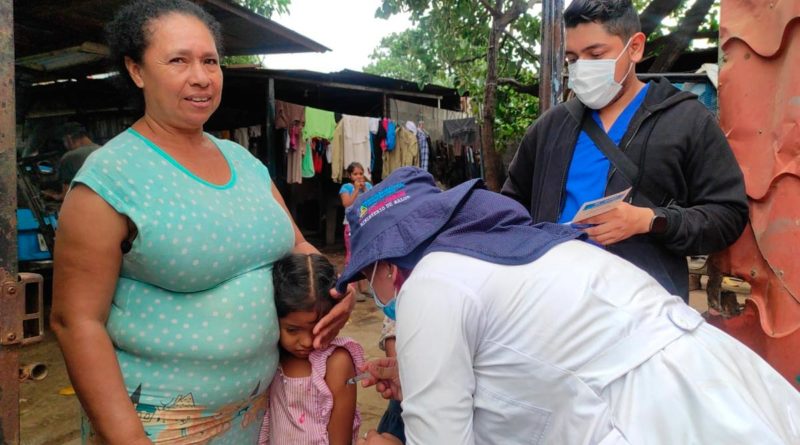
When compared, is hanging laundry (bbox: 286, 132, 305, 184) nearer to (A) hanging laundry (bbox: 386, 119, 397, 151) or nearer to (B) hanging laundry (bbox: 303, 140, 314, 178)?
(B) hanging laundry (bbox: 303, 140, 314, 178)

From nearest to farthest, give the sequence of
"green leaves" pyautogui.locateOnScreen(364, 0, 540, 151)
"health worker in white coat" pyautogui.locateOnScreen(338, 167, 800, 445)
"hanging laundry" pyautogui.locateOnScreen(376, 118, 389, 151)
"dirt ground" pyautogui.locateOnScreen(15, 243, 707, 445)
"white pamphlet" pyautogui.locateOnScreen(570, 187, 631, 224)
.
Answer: "health worker in white coat" pyautogui.locateOnScreen(338, 167, 800, 445) → "white pamphlet" pyautogui.locateOnScreen(570, 187, 631, 224) → "dirt ground" pyautogui.locateOnScreen(15, 243, 707, 445) → "green leaves" pyautogui.locateOnScreen(364, 0, 540, 151) → "hanging laundry" pyautogui.locateOnScreen(376, 118, 389, 151)

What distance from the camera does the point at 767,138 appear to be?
5.77 ft

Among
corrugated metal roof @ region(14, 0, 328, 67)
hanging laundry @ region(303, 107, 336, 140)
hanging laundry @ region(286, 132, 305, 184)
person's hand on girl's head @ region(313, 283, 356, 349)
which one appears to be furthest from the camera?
hanging laundry @ region(286, 132, 305, 184)

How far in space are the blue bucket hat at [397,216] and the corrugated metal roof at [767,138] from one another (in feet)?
3.39

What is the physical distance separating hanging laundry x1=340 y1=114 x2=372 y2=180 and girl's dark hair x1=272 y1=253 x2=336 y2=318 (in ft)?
22.4

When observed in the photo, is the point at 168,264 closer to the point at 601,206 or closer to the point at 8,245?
the point at 8,245

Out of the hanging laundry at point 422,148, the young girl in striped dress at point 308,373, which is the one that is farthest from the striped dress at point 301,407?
the hanging laundry at point 422,148

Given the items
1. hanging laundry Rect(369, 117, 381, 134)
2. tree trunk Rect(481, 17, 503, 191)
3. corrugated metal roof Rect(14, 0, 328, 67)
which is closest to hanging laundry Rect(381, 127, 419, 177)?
hanging laundry Rect(369, 117, 381, 134)

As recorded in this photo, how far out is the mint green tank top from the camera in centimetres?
129

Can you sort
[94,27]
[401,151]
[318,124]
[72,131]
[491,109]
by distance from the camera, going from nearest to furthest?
1. [94,27]
2. [491,109]
3. [72,131]
4. [318,124]
5. [401,151]

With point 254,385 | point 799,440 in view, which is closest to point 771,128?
point 799,440

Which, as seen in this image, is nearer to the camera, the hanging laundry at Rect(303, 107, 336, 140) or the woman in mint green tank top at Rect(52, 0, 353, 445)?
the woman in mint green tank top at Rect(52, 0, 353, 445)

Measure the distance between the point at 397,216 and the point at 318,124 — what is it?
24.0ft

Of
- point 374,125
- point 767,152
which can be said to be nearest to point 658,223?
point 767,152
